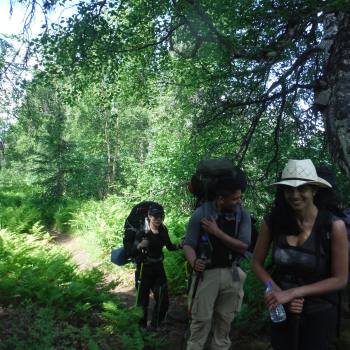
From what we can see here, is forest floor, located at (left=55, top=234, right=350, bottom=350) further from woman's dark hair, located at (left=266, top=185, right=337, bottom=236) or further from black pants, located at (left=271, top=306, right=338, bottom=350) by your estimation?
woman's dark hair, located at (left=266, top=185, right=337, bottom=236)

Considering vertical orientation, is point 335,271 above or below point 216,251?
above

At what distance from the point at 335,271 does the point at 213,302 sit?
1.67 meters

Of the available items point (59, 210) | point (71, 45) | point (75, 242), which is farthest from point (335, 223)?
point (59, 210)

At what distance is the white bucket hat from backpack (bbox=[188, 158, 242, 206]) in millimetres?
1170

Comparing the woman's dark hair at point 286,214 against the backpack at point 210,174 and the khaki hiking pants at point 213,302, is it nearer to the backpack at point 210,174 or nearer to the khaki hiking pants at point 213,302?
the backpack at point 210,174

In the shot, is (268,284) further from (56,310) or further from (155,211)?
(56,310)

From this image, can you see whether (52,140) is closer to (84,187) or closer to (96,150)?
(84,187)

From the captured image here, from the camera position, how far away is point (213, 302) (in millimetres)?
3900

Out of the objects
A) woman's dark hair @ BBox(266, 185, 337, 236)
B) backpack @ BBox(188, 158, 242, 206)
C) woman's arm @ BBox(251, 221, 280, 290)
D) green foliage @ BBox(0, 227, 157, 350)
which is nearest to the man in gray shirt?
backpack @ BBox(188, 158, 242, 206)

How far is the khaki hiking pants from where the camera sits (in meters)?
3.87

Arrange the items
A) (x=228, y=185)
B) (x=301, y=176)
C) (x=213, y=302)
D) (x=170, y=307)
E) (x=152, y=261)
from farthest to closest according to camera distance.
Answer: (x=170, y=307), (x=152, y=261), (x=213, y=302), (x=228, y=185), (x=301, y=176)

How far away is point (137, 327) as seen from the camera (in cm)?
548

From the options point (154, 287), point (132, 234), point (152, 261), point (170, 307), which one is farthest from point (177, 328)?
point (132, 234)

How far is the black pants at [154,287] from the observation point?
5875 millimetres
